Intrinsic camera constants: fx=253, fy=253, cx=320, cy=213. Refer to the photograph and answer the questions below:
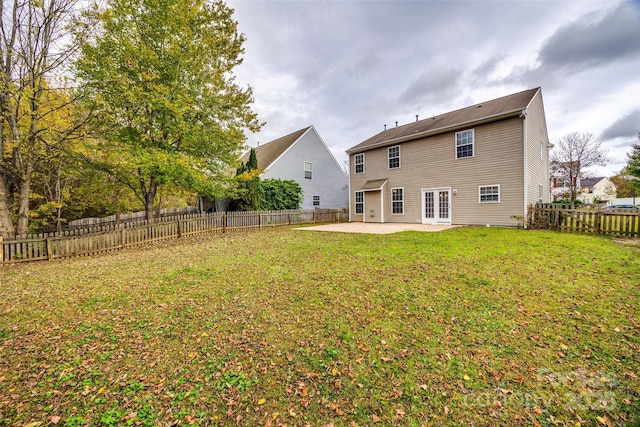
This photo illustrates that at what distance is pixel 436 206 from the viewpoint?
50.4 feet

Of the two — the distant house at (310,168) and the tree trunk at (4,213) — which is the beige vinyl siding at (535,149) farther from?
the tree trunk at (4,213)

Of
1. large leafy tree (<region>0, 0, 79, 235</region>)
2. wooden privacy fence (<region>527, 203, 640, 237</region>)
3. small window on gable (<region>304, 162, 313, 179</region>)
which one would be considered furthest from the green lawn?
small window on gable (<region>304, 162, 313, 179</region>)

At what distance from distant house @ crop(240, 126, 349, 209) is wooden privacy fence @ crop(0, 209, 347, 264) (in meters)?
6.08

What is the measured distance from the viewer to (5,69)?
768 cm

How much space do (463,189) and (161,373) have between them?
1546 centimetres

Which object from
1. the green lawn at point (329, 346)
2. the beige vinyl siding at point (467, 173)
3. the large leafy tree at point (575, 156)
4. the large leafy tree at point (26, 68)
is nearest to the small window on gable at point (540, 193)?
the beige vinyl siding at point (467, 173)

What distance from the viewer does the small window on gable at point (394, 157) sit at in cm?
1728

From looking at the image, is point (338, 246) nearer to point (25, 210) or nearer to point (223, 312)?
point (223, 312)

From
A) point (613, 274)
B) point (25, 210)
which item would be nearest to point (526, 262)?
point (613, 274)

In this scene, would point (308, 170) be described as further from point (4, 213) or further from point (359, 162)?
point (4, 213)

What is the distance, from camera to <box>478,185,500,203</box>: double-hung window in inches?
518

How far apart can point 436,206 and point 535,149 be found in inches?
230

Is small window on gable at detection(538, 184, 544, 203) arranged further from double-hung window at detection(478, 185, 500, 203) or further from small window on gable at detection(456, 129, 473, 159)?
small window on gable at detection(456, 129, 473, 159)

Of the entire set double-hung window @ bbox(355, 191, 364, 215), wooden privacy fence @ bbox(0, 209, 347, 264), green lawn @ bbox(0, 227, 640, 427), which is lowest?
green lawn @ bbox(0, 227, 640, 427)
